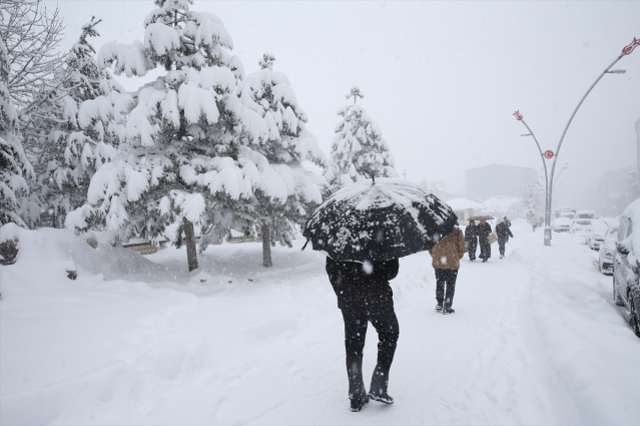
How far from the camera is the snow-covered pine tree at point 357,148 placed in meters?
18.7

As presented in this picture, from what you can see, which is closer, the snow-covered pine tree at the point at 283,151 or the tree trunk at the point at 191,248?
the tree trunk at the point at 191,248

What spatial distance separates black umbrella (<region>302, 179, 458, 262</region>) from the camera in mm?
2711

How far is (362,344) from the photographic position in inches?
127

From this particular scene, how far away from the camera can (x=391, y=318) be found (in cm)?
316

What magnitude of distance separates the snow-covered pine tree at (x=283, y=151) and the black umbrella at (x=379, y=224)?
326 inches

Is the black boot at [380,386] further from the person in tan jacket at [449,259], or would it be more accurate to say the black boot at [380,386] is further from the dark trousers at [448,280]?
the dark trousers at [448,280]

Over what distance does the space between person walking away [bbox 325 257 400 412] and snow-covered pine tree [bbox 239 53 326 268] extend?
8276 millimetres

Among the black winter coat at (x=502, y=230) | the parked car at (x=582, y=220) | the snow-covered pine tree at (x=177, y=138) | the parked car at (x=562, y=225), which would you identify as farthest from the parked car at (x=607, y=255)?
the parked car at (x=562, y=225)

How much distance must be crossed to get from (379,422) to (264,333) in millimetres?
2761

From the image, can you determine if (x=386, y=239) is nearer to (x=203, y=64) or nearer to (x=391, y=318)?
A: (x=391, y=318)

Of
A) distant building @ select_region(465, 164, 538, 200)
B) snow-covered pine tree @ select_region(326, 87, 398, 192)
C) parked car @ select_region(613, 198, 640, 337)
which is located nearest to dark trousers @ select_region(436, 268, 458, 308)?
parked car @ select_region(613, 198, 640, 337)

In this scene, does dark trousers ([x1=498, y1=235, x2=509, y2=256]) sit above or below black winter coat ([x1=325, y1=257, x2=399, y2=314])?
below

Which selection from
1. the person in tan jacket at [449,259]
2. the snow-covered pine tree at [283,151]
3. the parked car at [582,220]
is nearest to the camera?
the person in tan jacket at [449,259]

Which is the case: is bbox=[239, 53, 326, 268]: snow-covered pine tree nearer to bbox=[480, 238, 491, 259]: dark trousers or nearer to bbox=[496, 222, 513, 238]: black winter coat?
bbox=[480, 238, 491, 259]: dark trousers
